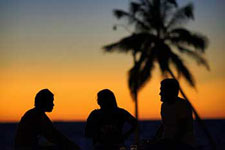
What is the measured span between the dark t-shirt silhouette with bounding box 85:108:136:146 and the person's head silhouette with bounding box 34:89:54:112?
1.42ft

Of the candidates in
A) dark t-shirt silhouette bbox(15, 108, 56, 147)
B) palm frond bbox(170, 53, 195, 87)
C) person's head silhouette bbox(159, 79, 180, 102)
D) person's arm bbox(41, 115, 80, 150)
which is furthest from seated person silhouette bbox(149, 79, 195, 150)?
palm frond bbox(170, 53, 195, 87)

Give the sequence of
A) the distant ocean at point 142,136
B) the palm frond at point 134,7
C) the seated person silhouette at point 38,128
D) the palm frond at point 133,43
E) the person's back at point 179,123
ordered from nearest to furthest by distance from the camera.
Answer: the person's back at point 179,123 → the seated person silhouette at point 38,128 → the palm frond at point 133,43 → the palm frond at point 134,7 → the distant ocean at point 142,136

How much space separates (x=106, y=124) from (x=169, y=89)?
77 cm

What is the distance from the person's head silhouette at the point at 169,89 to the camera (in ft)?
16.9

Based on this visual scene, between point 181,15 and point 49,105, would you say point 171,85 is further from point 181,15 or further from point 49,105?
point 181,15

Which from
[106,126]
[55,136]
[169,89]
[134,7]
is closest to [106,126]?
[106,126]

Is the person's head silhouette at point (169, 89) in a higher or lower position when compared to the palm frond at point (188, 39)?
lower

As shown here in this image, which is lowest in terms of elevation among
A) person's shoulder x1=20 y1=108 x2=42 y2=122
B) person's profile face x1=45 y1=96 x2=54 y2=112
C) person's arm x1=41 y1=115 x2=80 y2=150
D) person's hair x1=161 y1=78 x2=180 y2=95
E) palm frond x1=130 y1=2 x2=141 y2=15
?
person's arm x1=41 y1=115 x2=80 y2=150

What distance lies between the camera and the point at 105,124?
5.50m

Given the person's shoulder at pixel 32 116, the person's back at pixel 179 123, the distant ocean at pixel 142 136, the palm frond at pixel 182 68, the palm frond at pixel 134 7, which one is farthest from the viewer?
the distant ocean at pixel 142 136

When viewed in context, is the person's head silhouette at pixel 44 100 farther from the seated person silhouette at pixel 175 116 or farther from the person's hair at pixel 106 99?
the seated person silhouette at pixel 175 116

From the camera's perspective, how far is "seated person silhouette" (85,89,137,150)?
545 centimetres

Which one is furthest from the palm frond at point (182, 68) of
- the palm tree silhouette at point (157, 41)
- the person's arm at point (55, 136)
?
the person's arm at point (55, 136)

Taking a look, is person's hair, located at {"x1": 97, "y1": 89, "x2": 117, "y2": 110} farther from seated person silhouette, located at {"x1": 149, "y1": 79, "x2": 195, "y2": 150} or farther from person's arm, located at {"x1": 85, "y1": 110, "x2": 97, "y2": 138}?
seated person silhouette, located at {"x1": 149, "y1": 79, "x2": 195, "y2": 150}
